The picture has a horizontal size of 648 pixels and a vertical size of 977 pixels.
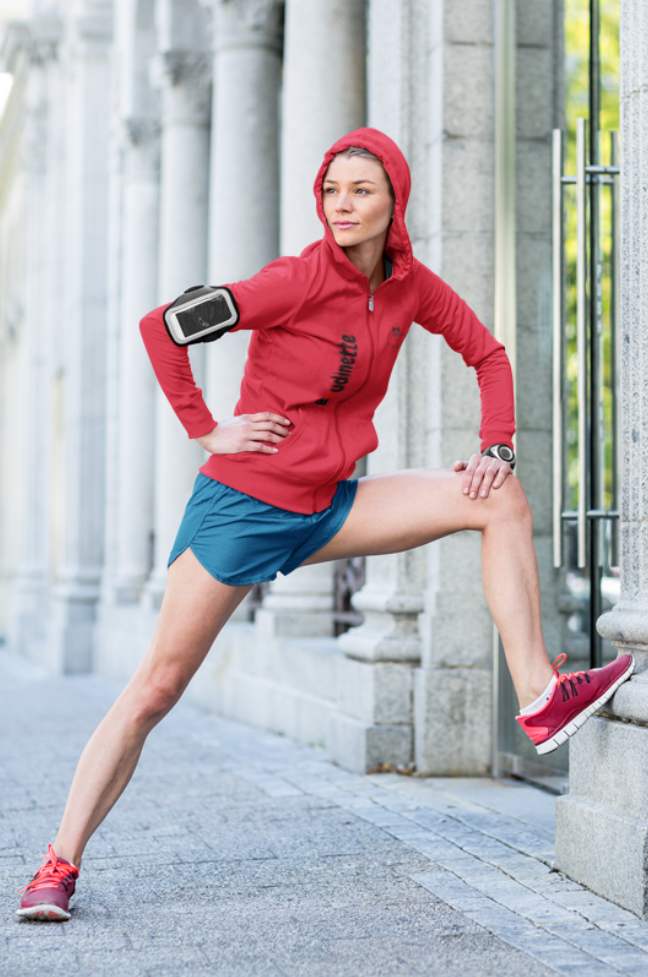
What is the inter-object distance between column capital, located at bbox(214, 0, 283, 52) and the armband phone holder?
6616 millimetres

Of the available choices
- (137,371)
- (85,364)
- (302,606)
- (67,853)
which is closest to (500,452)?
(67,853)

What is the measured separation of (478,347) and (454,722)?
8.18ft

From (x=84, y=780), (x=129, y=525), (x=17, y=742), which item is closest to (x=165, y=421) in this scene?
(x=129, y=525)

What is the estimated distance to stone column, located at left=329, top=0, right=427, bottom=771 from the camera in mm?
5840

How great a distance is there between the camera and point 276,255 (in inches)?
384

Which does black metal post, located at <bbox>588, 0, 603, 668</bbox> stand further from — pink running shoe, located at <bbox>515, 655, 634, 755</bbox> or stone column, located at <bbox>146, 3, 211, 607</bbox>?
stone column, located at <bbox>146, 3, 211, 607</bbox>

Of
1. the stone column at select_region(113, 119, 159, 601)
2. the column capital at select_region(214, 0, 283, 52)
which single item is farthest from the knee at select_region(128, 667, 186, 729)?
the stone column at select_region(113, 119, 159, 601)

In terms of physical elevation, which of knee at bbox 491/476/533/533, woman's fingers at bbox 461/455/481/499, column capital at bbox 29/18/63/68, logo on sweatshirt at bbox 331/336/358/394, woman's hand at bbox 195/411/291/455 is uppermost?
column capital at bbox 29/18/63/68

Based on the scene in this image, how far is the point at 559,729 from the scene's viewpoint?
3.46m

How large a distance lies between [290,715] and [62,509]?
9.48 metres

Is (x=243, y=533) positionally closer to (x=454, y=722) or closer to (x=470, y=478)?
(x=470, y=478)

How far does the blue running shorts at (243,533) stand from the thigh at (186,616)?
3cm

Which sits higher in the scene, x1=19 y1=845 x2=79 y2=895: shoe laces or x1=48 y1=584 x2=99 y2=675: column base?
x1=19 y1=845 x2=79 y2=895: shoe laces

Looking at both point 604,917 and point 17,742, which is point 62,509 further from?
point 604,917
